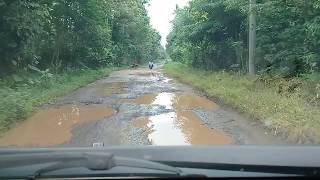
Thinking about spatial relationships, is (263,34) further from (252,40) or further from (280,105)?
(280,105)

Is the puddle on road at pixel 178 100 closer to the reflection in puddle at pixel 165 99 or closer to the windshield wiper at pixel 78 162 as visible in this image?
the reflection in puddle at pixel 165 99

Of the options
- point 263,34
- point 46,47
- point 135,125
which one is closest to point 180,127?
point 135,125

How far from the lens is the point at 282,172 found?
275cm

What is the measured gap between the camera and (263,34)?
2153 centimetres

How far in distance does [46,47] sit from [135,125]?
1805cm

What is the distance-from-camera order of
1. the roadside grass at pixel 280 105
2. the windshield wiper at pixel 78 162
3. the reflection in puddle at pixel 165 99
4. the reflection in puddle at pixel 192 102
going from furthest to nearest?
the reflection in puddle at pixel 165 99 → the reflection in puddle at pixel 192 102 → the roadside grass at pixel 280 105 → the windshield wiper at pixel 78 162

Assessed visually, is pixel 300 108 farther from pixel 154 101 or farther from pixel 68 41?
pixel 68 41

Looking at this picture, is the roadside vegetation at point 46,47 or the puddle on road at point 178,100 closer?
the puddle on road at point 178,100

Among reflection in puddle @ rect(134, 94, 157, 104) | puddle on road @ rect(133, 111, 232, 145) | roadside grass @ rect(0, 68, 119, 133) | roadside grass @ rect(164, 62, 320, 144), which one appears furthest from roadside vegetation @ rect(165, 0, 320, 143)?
roadside grass @ rect(0, 68, 119, 133)

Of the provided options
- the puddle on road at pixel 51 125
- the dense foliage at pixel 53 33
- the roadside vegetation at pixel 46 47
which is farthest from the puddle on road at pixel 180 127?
the dense foliage at pixel 53 33

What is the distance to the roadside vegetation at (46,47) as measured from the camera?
16297 millimetres

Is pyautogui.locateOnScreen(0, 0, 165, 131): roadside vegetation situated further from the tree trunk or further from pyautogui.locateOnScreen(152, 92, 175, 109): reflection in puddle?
the tree trunk

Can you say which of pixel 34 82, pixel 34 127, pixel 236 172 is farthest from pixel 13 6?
pixel 236 172

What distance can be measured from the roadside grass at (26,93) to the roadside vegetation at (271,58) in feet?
17.7
